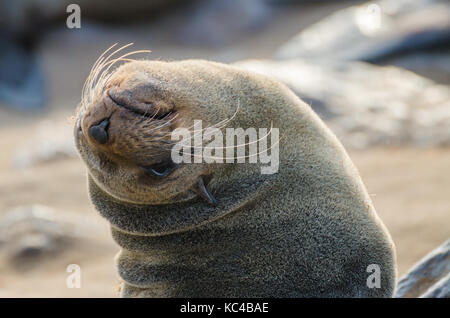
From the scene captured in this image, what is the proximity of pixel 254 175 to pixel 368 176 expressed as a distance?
18.9ft

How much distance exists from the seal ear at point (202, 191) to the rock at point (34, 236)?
4265 mm

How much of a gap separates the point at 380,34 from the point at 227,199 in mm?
10945

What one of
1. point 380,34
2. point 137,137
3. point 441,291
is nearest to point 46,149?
point 380,34

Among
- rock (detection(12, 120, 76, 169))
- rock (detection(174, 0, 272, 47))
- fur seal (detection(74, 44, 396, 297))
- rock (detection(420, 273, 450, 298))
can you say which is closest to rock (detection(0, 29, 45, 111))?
rock (detection(12, 120, 76, 169))

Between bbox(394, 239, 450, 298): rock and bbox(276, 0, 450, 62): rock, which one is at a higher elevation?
bbox(276, 0, 450, 62): rock

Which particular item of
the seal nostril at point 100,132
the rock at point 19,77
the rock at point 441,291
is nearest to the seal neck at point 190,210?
the seal nostril at point 100,132

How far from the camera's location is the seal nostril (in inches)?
105

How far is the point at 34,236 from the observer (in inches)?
270

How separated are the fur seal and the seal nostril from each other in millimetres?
17

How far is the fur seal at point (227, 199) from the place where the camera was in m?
2.76

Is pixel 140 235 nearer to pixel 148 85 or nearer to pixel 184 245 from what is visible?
pixel 184 245

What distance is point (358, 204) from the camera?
118 inches

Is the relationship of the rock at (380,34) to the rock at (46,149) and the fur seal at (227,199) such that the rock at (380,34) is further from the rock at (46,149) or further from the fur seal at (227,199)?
the fur seal at (227,199)

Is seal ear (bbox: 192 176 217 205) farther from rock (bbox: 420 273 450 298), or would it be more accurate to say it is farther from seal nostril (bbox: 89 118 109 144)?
rock (bbox: 420 273 450 298)
